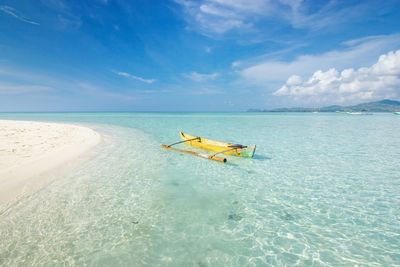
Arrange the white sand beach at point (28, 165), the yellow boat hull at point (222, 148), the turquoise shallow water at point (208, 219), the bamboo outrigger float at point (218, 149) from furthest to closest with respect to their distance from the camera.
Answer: the yellow boat hull at point (222, 148) < the bamboo outrigger float at point (218, 149) < the white sand beach at point (28, 165) < the turquoise shallow water at point (208, 219)

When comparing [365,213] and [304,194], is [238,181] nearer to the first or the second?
[304,194]

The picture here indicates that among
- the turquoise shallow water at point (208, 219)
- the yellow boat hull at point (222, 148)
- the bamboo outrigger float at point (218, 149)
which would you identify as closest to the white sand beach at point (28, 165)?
the turquoise shallow water at point (208, 219)

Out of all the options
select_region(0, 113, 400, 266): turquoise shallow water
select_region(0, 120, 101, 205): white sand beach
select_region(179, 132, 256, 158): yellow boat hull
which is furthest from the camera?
select_region(179, 132, 256, 158): yellow boat hull

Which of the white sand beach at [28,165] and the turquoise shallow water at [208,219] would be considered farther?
the white sand beach at [28,165]

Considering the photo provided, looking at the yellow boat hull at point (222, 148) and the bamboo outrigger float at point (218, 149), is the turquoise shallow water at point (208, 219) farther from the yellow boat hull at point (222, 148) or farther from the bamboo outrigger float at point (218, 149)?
the yellow boat hull at point (222, 148)

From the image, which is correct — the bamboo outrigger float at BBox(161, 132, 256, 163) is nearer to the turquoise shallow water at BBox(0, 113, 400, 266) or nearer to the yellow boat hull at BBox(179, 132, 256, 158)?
the yellow boat hull at BBox(179, 132, 256, 158)

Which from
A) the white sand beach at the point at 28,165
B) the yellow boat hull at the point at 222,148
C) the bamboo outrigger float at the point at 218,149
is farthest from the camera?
the yellow boat hull at the point at 222,148

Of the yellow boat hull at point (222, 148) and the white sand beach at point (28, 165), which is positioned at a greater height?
the white sand beach at point (28, 165)

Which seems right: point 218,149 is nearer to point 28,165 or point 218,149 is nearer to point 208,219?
point 208,219

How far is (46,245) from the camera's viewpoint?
189 inches

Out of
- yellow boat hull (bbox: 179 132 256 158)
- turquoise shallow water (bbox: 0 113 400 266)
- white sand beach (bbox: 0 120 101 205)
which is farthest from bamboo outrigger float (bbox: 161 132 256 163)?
white sand beach (bbox: 0 120 101 205)

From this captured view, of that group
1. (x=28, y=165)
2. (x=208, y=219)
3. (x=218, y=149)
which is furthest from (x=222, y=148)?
(x=28, y=165)

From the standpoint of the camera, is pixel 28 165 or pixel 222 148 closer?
pixel 28 165

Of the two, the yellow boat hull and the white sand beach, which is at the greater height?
the white sand beach
